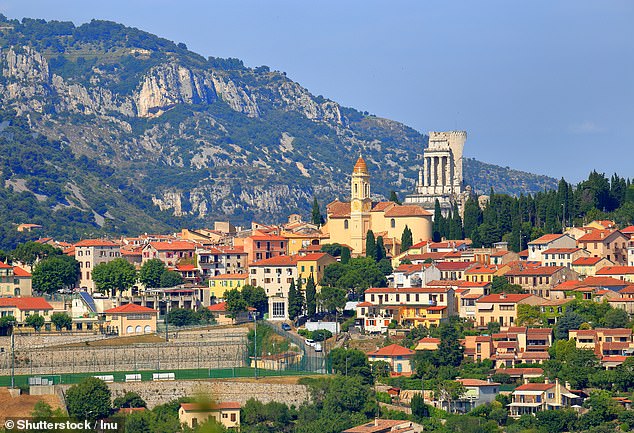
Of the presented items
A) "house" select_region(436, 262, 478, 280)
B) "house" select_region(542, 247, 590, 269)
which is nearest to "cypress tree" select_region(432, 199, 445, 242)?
"house" select_region(436, 262, 478, 280)

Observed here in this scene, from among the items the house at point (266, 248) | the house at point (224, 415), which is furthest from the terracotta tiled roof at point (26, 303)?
the house at point (224, 415)

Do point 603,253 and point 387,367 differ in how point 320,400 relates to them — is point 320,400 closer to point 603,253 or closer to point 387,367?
point 387,367

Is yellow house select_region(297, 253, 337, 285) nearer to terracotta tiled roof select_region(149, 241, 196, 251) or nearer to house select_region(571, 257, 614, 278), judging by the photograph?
terracotta tiled roof select_region(149, 241, 196, 251)

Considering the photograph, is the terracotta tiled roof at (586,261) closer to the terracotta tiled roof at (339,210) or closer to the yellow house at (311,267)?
the yellow house at (311,267)

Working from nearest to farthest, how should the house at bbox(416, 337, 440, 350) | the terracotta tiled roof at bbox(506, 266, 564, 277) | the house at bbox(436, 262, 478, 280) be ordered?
the house at bbox(416, 337, 440, 350) < the terracotta tiled roof at bbox(506, 266, 564, 277) < the house at bbox(436, 262, 478, 280)

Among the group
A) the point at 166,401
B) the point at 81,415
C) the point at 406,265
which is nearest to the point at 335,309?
the point at 406,265

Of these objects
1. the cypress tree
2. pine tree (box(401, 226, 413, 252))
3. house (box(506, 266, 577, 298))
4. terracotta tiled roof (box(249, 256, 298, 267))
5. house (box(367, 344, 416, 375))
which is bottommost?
house (box(367, 344, 416, 375))

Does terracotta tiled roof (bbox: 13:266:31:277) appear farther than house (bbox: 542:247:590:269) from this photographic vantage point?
Yes
